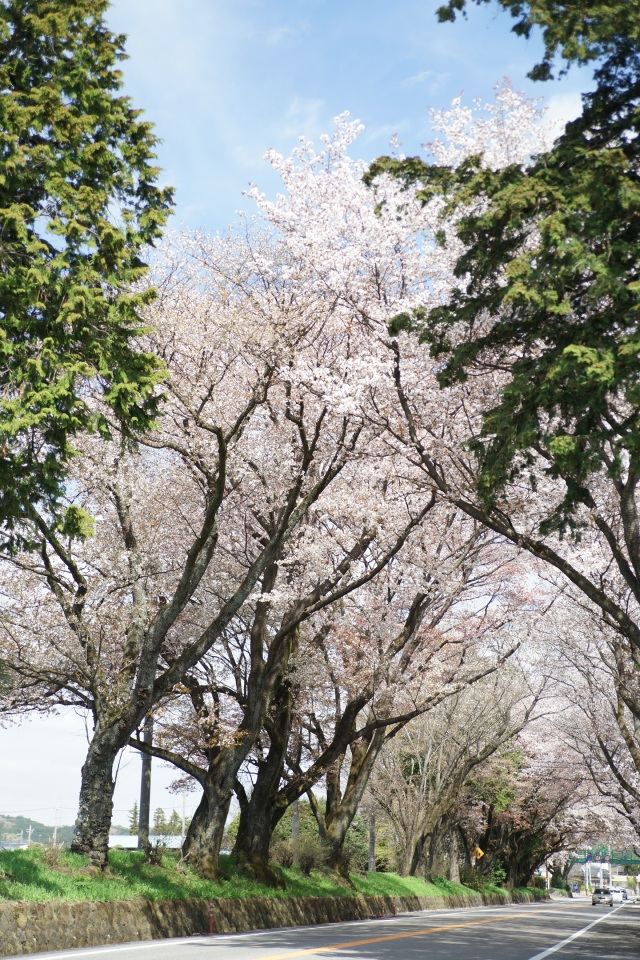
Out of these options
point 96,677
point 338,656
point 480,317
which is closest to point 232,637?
point 338,656

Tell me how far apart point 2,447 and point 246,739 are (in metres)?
9.18

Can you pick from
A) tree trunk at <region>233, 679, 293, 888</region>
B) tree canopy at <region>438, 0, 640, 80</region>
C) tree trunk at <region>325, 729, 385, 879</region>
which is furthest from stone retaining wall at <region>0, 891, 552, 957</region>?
tree canopy at <region>438, 0, 640, 80</region>

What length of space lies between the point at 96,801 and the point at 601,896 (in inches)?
2429

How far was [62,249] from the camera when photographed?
9836mm

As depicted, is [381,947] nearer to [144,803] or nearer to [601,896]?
[144,803]

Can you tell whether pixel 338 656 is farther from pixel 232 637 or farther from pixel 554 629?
pixel 554 629

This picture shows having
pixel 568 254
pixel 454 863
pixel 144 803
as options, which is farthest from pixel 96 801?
pixel 454 863

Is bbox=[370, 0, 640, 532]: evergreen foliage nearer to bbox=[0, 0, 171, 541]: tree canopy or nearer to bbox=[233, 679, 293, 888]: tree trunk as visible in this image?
bbox=[0, 0, 171, 541]: tree canopy

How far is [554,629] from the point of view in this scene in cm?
2453

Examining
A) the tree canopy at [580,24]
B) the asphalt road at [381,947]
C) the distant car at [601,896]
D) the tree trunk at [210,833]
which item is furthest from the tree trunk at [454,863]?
the tree canopy at [580,24]

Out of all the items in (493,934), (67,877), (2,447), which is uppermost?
(2,447)

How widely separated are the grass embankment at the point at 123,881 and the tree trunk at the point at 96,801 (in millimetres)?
294

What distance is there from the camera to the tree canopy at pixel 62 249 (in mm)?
9469

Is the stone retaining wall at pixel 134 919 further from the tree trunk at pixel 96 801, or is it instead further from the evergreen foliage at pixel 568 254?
the evergreen foliage at pixel 568 254
